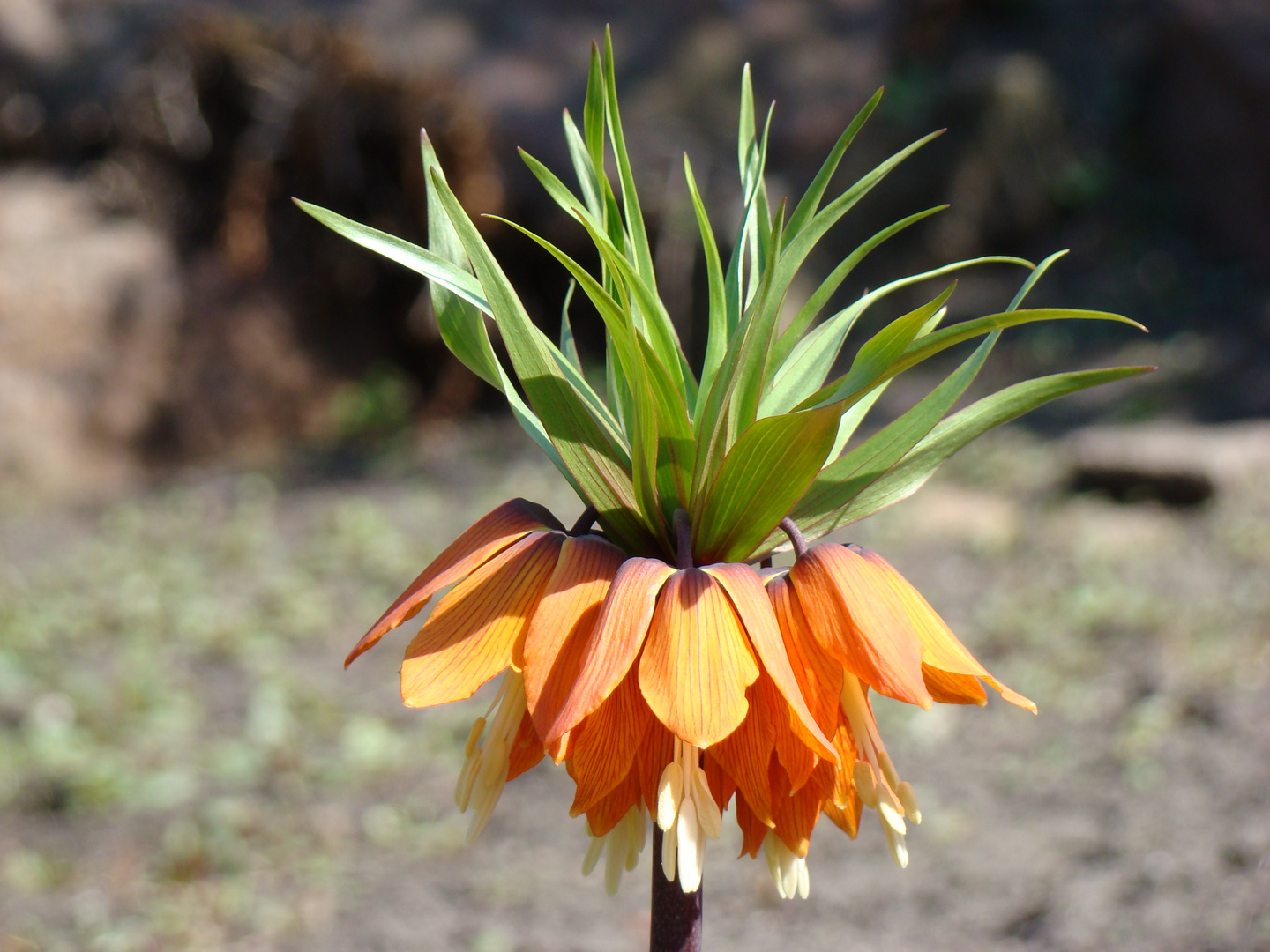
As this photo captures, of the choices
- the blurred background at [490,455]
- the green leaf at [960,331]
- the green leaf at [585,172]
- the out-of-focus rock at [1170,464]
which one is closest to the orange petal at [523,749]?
the green leaf at [960,331]

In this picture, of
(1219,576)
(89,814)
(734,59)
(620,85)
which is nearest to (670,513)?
(89,814)

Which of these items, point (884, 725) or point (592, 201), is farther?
point (884, 725)

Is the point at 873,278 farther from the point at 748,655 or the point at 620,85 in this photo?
the point at 748,655

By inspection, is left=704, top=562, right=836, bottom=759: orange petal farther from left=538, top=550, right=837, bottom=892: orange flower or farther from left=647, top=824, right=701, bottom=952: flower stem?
left=647, top=824, right=701, bottom=952: flower stem

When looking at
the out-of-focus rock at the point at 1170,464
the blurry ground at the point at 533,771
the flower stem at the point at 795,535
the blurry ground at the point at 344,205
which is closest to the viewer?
the flower stem at the point at 795,535

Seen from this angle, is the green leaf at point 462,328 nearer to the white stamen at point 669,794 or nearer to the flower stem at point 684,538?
the flower stem at point 684,538

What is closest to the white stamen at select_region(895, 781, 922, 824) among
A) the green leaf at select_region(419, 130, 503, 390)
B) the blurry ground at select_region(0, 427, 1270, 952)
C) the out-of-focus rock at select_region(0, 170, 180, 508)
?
the green leaf at select_region(419, 130, 503, 390)

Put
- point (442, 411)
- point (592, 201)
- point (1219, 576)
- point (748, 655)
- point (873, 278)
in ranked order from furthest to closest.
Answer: point (873, 278)
point (442, 411)
point (1219, 576)
point (592, 201)
point (748, 655)

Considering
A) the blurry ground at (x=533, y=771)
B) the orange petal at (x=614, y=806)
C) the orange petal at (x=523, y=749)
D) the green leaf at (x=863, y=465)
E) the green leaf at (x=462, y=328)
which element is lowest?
the blurry ground at (x=533, y=771)
